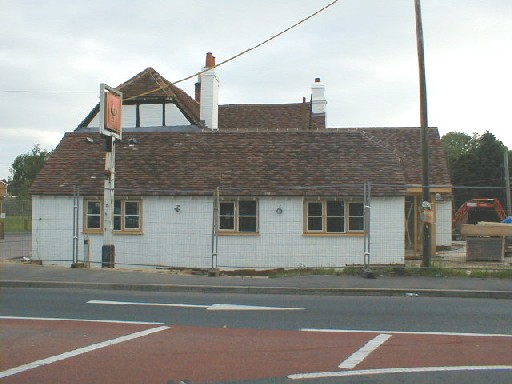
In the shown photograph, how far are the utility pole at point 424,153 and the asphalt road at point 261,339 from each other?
3.59 m

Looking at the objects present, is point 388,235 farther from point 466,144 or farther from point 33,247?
point 466,144

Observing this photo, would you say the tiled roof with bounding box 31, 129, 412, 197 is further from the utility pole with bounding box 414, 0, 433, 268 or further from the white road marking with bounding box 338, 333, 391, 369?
the white road marking with bounding box 338, 333, 391, 369

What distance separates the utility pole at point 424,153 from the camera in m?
15.5

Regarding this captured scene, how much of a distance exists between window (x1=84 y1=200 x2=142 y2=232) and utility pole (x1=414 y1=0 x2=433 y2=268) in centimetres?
908

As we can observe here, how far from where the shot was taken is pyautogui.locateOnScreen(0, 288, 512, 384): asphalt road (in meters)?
6.24

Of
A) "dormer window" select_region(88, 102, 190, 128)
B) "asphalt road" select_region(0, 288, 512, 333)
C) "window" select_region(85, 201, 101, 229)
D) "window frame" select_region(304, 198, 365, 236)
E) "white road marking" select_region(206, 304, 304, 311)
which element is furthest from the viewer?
"dormer window" select_region(88, 102, 190, 128)

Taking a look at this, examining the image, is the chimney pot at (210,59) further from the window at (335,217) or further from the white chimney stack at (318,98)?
the window at (335,217)

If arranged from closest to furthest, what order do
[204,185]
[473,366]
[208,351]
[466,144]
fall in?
[473,366], [208,351], [204,185], [466,144]

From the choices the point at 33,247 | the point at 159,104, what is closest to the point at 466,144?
the point at 159,104

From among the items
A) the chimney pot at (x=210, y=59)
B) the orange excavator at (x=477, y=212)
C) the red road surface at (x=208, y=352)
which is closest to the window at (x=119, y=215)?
the chimney pot at (x=210, y=59)

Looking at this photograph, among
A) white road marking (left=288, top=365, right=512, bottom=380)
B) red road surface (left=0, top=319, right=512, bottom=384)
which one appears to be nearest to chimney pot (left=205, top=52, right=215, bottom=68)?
red road surface (left=0, top=319, right=512, bottom=384)

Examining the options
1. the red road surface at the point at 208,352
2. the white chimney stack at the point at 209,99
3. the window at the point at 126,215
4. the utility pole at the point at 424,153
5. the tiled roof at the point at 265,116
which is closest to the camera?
the red road surface at the point at 208,352

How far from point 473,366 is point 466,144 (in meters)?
100.0

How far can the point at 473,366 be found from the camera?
21.5 feet
